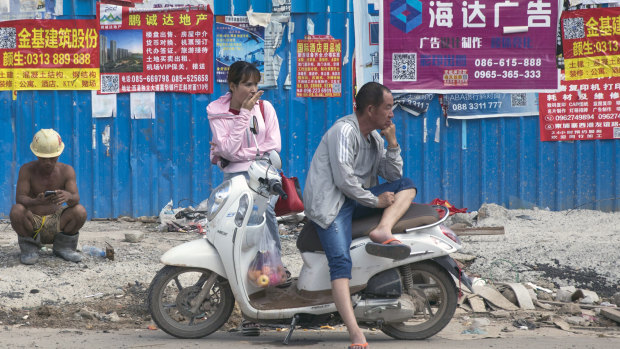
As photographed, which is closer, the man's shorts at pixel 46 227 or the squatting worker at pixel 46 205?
the squatting worker at pixel 46 205

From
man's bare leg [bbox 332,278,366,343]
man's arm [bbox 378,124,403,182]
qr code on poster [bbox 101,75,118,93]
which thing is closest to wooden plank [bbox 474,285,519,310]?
man's arm [bbox 378,124,403,182]

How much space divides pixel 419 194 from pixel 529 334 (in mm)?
4109

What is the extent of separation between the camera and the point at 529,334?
18.5ft

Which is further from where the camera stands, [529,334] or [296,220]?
[296,220]

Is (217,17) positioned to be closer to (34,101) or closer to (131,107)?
(131,107)

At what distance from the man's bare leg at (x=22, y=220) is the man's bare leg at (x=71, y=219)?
27 cm

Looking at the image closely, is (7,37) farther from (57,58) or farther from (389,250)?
(389,250)

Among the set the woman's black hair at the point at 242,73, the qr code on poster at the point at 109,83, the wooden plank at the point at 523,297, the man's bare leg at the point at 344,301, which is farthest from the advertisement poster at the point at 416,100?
the man's bare leg at the point at 344,301

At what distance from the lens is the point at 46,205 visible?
7398 millimetres

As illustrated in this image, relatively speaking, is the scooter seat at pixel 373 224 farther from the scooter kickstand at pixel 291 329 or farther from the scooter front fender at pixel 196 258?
the scooter front fender at pixel 196 258

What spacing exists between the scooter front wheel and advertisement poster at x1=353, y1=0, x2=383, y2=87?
4512mm

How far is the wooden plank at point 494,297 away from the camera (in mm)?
6324

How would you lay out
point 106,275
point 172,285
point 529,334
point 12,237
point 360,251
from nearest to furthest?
point 360,251 < point 529,334 < point 172,285 < point 106,275 < point 12,237

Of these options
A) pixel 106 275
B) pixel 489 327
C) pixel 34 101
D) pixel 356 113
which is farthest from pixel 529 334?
pixel 34 101
